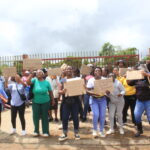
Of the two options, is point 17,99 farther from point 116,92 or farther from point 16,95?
point 116,92

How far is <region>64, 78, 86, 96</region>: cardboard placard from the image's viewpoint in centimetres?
526

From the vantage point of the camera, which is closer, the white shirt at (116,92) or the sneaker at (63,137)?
the sneaker at (63,137)

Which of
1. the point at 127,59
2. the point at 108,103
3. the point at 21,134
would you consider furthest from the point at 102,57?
the point at 21,134

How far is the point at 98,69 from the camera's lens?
18.3 ft

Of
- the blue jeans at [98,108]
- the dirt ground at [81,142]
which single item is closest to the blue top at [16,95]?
the dirt ground at [81,142]

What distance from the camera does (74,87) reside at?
5.28 metres

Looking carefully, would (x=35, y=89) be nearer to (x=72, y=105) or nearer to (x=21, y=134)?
(x=72, y=105)

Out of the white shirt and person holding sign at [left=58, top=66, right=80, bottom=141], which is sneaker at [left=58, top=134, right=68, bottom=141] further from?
the white shirt

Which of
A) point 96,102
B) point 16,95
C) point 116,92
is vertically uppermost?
point 116,92

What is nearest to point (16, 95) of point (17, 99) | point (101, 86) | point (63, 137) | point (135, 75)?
point (17, 99)

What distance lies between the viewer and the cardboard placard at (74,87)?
5258 mm

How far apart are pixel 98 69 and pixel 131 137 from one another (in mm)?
1900

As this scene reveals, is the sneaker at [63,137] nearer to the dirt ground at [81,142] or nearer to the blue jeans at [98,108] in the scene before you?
the dirt ground at [81,142]

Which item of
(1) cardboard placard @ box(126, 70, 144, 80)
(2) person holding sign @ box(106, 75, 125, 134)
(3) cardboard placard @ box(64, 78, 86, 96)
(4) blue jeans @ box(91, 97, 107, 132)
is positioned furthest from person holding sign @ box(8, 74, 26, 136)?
(1) cardboard placard @ box(126, 70, 144, 80)
